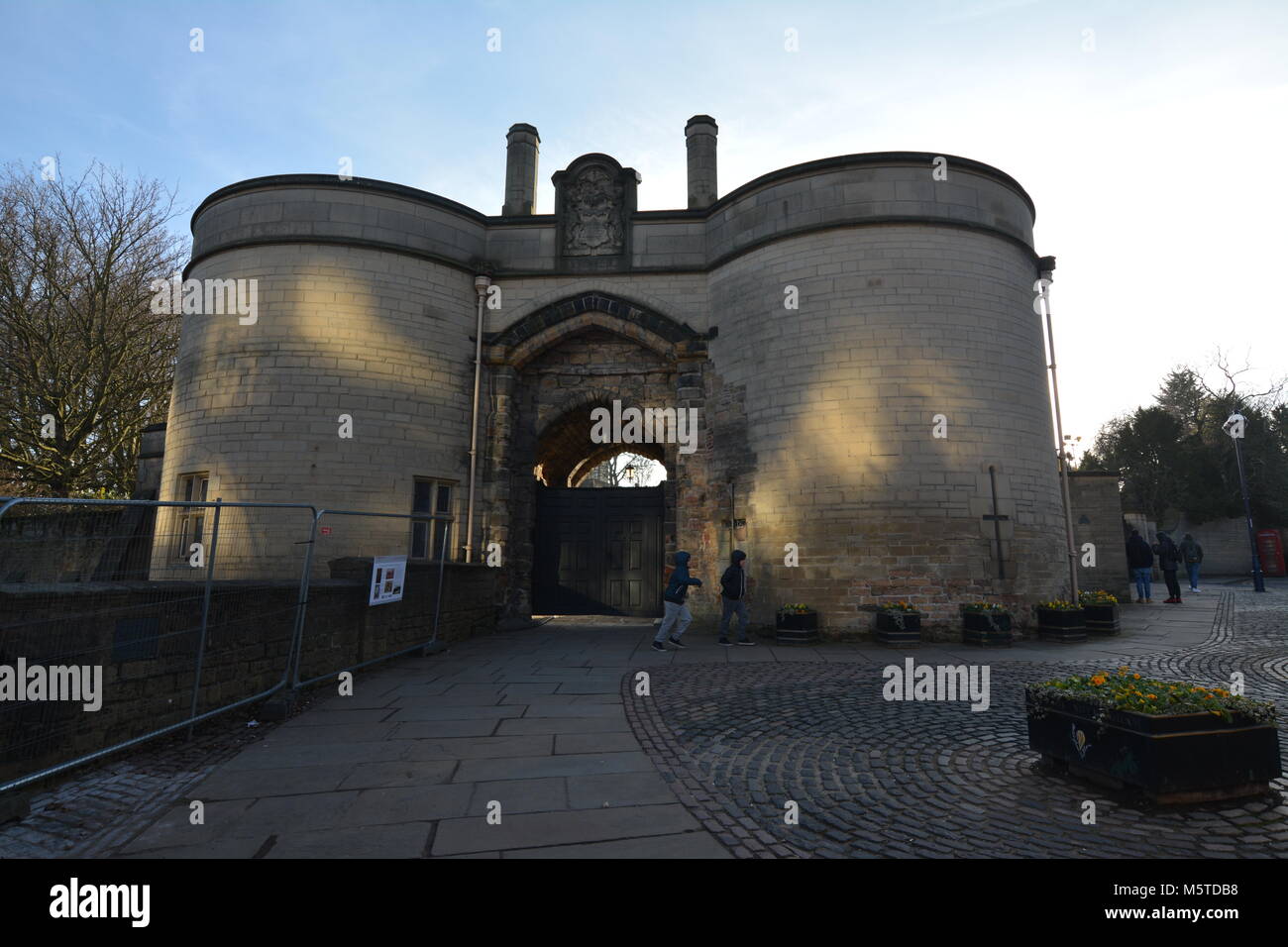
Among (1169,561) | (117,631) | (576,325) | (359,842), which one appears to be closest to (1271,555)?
(1169,561)

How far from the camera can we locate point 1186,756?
139 inches

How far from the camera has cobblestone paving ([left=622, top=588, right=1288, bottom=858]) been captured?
3156mm

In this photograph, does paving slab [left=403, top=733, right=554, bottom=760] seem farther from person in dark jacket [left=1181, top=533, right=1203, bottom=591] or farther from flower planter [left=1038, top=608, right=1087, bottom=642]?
person in dark jacket [left=1181, top=533, right=1203, bottom=591]

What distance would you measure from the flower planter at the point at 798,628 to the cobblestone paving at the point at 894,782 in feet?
9.97

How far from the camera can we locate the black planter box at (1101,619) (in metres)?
10.6

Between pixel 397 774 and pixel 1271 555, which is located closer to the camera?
pixel 397 774

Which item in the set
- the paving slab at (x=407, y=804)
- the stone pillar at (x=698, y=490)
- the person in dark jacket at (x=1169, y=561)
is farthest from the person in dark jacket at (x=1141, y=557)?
the paving slab at (x=407, y=804)

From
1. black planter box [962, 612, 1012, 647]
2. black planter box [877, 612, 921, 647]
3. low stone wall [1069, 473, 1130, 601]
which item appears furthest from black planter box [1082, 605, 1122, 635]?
low stone wall [1069, 473, 1130, 601]

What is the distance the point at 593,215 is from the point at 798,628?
9.74 metres

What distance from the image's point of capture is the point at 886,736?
198 inches

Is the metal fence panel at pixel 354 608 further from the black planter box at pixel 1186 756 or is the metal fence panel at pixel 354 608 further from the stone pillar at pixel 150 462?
the stone pillar at pixel 150 462

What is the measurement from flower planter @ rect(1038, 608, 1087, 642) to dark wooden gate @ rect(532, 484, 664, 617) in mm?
7043

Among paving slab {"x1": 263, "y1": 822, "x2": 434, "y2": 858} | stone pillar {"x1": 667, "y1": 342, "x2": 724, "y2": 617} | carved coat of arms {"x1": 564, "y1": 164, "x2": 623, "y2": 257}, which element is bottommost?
paving slab {"x1": 263, "y1": 822, "x2": 434, "y2": 858}

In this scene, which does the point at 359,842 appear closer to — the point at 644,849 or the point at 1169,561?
the point at 644,849
